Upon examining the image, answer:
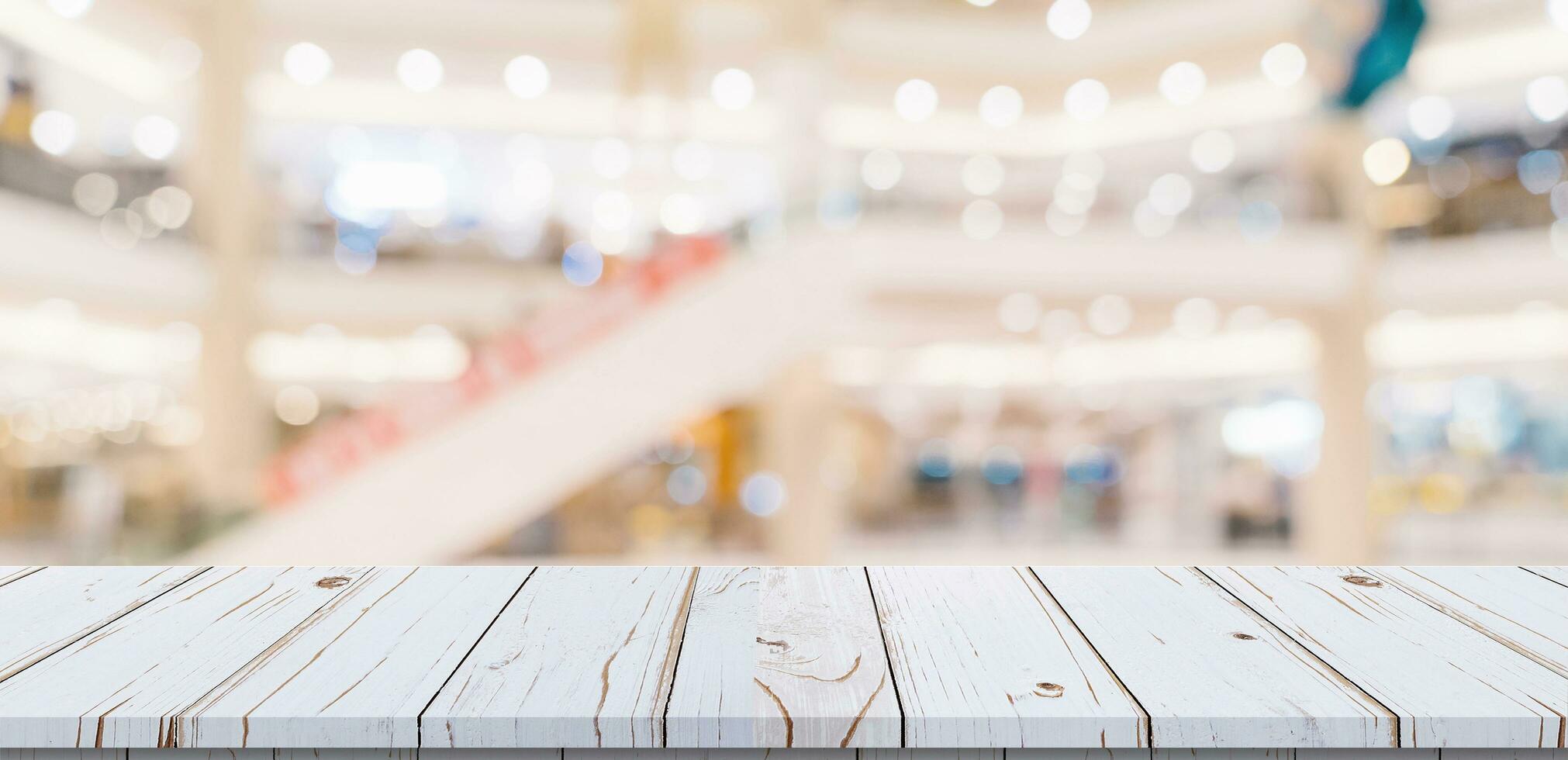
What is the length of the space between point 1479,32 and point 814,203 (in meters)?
7.15

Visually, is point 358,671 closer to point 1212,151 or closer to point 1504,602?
point 1504,602

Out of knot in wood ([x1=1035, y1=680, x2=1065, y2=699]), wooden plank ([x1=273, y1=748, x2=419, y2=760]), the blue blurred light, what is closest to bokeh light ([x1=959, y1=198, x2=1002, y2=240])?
the blue blurred light

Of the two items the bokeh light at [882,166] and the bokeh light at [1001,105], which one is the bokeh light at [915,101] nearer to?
the bokeh light at [882,166]

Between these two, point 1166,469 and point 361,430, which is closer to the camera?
point 361,430

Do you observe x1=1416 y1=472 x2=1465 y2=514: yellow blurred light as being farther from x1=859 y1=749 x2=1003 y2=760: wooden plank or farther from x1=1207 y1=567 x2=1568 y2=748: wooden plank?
x1=859 y1=749 x2=1003 y2=760: wooden plank

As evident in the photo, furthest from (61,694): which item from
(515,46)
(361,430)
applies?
(515,46)

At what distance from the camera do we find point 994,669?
741mm

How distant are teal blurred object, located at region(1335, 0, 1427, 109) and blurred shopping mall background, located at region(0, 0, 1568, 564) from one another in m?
0.05

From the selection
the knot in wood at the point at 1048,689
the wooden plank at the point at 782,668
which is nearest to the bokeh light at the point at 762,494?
the wooden plank at the point at 782,668

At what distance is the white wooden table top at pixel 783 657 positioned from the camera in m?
0.65

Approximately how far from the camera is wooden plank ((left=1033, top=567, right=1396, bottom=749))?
0.65 meters

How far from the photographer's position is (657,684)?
702 mm

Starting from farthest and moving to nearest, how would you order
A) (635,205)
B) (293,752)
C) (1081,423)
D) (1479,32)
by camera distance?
(1081,423), (1479,32), (635,205), (293,752)

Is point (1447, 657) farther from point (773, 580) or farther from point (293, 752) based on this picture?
point (293, 752)
